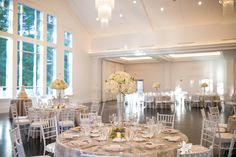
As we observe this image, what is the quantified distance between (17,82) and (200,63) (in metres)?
14.7

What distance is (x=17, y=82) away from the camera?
1159 cm

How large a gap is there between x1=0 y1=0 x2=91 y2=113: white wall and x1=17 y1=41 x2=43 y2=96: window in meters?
0.87

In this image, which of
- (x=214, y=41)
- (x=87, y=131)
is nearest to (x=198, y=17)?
(x=214, y=41)

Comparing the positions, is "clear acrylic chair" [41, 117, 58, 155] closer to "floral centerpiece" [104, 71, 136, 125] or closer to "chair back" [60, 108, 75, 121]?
"chair back" [60, 108, 75, 121]

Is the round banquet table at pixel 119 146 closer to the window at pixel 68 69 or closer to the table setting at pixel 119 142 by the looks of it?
the table setting at pixel 119 142

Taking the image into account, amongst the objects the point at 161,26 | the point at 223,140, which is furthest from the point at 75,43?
the point at 223,140

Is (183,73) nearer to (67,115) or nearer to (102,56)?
(102,56)

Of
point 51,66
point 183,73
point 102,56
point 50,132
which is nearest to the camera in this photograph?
point 50,132

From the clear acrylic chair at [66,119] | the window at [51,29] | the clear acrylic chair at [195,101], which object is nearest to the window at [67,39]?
the window at [51,29]

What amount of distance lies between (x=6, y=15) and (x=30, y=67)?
2.95 metres

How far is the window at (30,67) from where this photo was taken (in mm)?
11820

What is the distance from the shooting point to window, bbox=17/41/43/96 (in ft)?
38.8

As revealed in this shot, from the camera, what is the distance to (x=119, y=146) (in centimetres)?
254

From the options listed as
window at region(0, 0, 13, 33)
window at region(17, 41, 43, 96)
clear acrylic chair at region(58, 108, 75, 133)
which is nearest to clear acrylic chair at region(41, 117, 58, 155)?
clear acrylic chair at region(58, 108, 75, 133)
